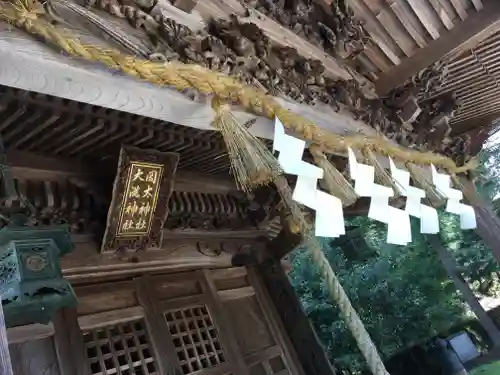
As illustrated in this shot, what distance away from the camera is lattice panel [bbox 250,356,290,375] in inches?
162

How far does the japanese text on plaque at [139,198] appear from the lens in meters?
3.21

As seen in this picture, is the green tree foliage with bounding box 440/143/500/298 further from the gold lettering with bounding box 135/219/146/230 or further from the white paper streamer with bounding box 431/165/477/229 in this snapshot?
the gold lettering with bounding box 135/219/146/230

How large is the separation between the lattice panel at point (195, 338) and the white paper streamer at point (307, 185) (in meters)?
1.63

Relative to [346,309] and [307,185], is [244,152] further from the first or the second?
[346,309]

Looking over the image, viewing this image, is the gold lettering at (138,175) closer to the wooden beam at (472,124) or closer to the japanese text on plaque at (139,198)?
the japanese text on plaque at (139,198)

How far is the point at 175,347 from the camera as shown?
3.68m

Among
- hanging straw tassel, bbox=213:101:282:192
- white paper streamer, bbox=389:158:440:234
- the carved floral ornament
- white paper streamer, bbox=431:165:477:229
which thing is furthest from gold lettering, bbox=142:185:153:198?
white paper streamer, bbox=431:165:477:229

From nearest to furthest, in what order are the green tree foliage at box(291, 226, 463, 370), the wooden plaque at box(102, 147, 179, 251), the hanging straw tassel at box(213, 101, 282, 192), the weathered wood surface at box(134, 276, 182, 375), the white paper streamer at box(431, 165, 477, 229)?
1. the hanging straw tassel at box(213, 101, 282, 192)
2. the wooden plaque at box(102, 147, 179, 251)
3. the weathered wood surface at box(134, 276, 182, 375)
4. the white paper streamer at box(431, 165, 477, 229)
5. the green tree foliage at box(291, 226, 463, 370)

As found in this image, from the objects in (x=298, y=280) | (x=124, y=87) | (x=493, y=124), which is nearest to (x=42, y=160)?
(x=124, y=87)

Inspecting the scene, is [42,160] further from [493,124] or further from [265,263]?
[493,124]

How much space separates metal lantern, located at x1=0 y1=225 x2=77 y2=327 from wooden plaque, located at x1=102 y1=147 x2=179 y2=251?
35.5 inches

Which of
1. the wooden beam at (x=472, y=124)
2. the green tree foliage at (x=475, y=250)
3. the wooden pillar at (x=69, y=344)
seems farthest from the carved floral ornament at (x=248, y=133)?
the green tree foliage at (x=475, y=250)

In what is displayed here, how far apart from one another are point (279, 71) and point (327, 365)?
278 cm

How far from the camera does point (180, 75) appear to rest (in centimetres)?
203
